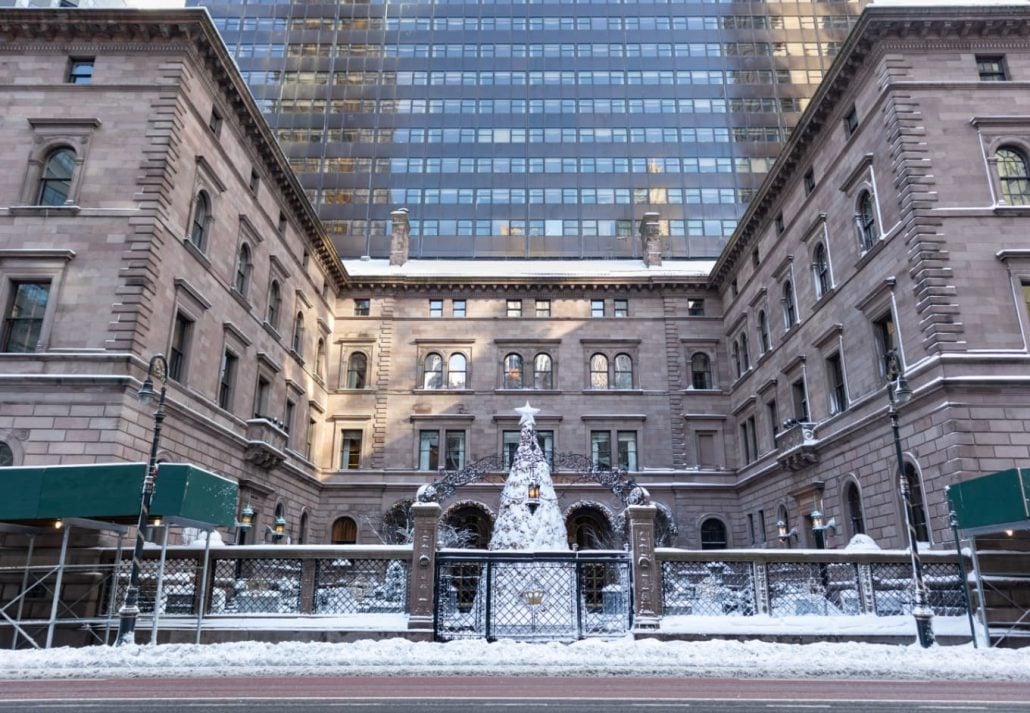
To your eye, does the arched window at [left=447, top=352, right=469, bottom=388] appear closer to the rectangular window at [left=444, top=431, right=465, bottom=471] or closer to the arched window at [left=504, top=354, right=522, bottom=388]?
the arched window at [left=504, top=354, right=522, bottom=388]

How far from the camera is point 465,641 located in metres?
13.9

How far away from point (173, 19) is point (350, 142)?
43.1 metres

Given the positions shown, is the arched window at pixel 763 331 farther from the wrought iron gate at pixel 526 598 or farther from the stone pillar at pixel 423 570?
the stone pillar at pixel 423 570

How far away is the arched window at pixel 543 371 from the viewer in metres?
42.7

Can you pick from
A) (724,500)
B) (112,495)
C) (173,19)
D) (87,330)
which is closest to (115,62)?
(173,19)

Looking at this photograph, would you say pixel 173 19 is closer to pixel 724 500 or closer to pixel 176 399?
pixel 176 399

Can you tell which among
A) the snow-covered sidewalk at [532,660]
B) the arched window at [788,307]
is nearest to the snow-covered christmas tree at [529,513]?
the snow-covered sidewalk at [532,660]

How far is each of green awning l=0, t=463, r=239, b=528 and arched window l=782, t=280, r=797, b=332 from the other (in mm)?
26022

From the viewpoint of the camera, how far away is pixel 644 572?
15.7 meters

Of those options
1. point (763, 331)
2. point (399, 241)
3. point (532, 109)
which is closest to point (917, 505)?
point (763, 331)

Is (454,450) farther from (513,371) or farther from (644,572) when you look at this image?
(644,572)

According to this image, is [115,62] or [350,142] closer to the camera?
[115,62]

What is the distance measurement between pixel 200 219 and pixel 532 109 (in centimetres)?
4494

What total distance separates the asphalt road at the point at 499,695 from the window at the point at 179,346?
48.1 ft
